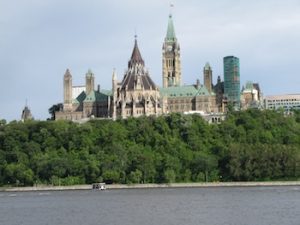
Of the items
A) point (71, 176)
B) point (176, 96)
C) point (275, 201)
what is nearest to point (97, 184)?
point (71, 176)

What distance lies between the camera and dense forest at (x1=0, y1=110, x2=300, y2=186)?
399ft

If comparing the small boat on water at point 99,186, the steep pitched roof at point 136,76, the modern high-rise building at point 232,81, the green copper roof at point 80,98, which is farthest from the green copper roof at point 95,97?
the small boat on water at point 99,186

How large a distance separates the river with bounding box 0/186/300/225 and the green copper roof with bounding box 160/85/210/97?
8246cm

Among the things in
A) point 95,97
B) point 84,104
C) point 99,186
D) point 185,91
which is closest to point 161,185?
point 99,186

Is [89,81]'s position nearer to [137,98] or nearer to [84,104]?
[84,104]

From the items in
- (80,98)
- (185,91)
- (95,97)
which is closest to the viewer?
(185,91)

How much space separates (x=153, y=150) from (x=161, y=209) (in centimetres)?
6212

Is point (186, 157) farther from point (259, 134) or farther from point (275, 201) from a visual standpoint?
point (275, 201)

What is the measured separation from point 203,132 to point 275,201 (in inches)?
2502

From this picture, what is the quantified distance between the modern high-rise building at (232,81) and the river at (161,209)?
93.7 m

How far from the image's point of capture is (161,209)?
7406 cm

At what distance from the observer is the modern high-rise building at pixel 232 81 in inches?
7441

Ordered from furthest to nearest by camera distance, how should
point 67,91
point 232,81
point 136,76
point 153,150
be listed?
point 232,81 < point 67,91 < point 136,76 < point 153,150

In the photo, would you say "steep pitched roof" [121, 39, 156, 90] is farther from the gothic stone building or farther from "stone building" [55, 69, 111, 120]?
"stone building" [55, 69, 111, 120]
